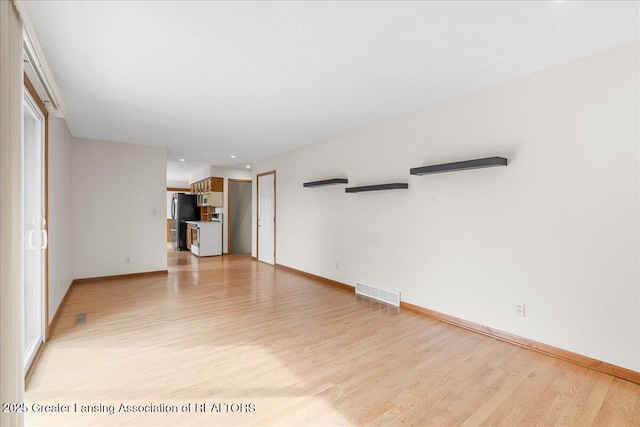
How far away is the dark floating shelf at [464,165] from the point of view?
2.87 meters

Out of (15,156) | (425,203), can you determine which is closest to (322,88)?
(425,203)

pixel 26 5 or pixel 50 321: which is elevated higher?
pixel 26 5

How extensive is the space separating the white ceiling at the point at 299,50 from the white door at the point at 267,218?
3168 millimetres

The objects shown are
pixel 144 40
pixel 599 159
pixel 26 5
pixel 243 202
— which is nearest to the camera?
pixel 26 5

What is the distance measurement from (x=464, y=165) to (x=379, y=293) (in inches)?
82.8

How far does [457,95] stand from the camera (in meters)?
3.31

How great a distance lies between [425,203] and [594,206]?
5.09ft

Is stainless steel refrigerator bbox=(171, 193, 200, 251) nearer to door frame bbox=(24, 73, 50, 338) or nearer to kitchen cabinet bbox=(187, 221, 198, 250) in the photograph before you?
kitchen cabinet bbox=(187, 221, 198, 250)

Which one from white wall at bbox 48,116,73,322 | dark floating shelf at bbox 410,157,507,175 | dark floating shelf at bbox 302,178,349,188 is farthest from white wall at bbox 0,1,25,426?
dark floating shelf at bbox 302,178,349,188

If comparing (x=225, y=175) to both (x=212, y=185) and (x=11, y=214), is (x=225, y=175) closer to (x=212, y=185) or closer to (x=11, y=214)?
(x=212, y=185)

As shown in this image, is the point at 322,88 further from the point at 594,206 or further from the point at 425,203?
the point at 594,206

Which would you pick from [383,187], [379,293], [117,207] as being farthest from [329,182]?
[117,207]

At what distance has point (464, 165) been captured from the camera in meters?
3.05

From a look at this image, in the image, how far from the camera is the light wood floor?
6.24ft
